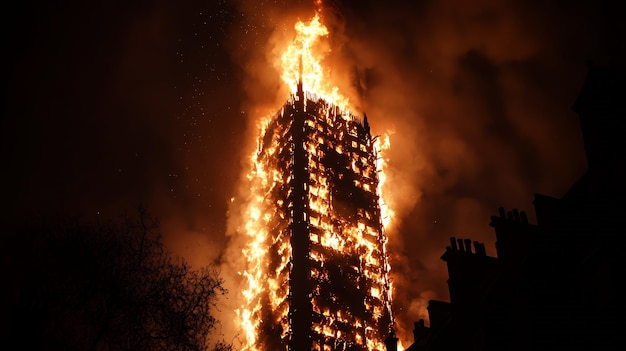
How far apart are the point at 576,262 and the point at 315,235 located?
7470cm

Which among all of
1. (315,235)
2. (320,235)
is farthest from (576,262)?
(320,235)

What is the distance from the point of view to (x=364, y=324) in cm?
9031

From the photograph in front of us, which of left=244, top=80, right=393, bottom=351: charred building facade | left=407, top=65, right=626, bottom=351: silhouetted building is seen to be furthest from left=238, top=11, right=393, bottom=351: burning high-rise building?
left=407, top=65, right=626, bottom=351: silhouetted building

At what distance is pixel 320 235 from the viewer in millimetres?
94000

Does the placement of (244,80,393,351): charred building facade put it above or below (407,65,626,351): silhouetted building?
above

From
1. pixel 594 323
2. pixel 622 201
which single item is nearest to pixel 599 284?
pixel 594 323

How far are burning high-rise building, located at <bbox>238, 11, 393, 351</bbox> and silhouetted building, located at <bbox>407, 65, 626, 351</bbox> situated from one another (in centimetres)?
6424

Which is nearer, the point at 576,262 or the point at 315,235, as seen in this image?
the point at 576,262

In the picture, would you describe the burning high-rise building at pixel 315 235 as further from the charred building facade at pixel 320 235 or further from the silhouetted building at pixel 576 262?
the silhouetted building at pixel 576 262

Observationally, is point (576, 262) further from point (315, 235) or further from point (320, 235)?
point (320, 235)

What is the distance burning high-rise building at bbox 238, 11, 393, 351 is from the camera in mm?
88188

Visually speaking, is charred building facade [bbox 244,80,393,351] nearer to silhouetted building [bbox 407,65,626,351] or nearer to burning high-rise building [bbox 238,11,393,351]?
burning high-rise building [bbox 238,11,393,351]

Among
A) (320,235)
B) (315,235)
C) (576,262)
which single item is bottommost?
(576,262)

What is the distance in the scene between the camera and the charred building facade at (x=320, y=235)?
A: 87812 millimetres
